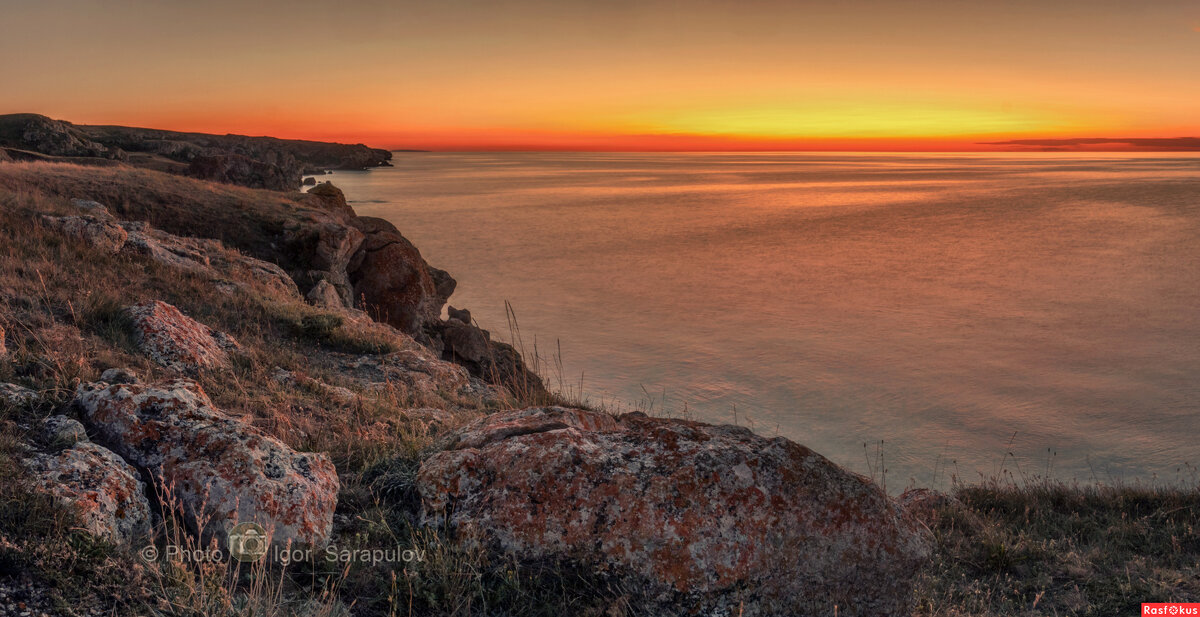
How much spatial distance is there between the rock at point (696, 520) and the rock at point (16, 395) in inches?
93.0

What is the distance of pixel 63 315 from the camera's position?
612 cm

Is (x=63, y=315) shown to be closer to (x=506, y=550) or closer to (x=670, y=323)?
(x=506, y=550)

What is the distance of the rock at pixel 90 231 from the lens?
8.85 metres

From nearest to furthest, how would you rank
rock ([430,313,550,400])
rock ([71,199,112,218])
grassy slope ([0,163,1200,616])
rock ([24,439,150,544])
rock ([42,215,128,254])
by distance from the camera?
1. grassy slope ([0,163,1200,616])
2. rock ([24,439,150,544])
3. rock ([42,215,128,254])
4. rock ([71,199,112,218])
5. rock ([430,313,550,400])

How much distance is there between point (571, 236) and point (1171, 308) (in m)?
28.4

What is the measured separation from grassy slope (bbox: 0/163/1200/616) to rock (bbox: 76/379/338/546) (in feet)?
0.65

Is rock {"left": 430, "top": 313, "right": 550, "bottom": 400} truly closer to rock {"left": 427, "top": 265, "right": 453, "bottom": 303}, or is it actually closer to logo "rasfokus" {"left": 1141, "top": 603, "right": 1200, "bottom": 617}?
rock {"left": 427, "top": 265, "right": 453, "bottom": 303}

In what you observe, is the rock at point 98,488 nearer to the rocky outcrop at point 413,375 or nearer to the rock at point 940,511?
the rocky outcrop at point 413,375

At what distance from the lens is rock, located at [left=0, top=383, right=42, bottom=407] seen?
12.0ft

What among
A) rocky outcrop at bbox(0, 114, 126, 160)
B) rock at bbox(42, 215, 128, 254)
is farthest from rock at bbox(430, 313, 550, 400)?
rocky outcrop at bbox(0, 114, 126, 160)

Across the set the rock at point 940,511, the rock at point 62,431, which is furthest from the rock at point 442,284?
the rock at point 62,431

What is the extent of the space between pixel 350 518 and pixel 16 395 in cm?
216

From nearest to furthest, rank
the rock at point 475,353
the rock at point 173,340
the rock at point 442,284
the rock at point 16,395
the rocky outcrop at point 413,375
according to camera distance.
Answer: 1. the rock at point 16,395
2. the rock at point 173,340
3. the rocky outcrop at point 413,375
4. the rock at point 475,353
5. the rock at point 442,284

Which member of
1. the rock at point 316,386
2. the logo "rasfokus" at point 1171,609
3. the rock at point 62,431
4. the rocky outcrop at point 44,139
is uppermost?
the rocky outcrop at point 44,139
